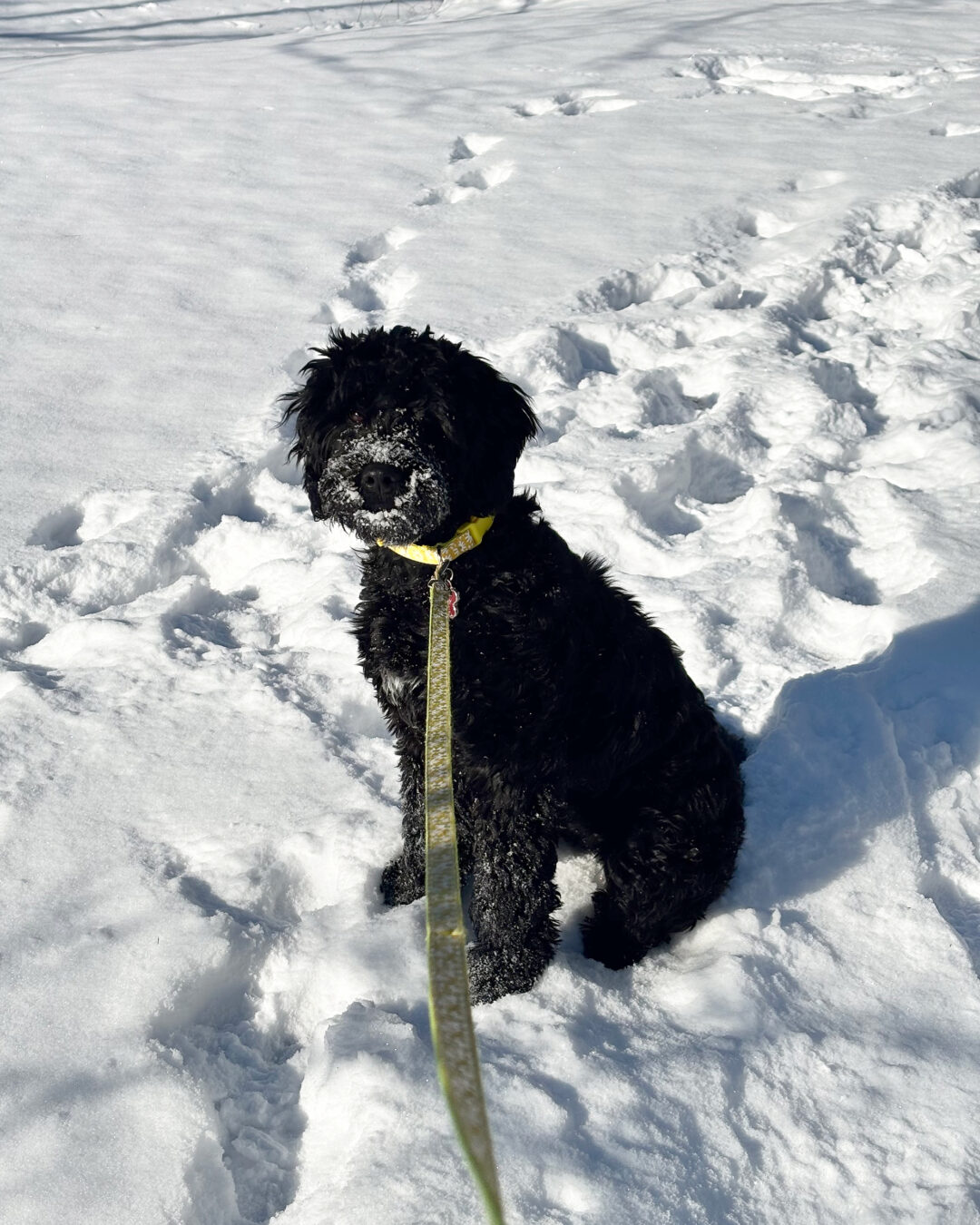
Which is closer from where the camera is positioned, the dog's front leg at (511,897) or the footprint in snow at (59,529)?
the dog's front leg at (511,897)

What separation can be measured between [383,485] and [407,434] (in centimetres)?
18

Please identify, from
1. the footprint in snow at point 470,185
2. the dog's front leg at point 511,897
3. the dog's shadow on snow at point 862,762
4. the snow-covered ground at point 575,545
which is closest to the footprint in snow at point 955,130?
the snow-covered ground at point 575,545

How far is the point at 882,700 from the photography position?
3854 mm

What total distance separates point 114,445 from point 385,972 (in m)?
3.79

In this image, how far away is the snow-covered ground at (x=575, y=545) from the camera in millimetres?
2369

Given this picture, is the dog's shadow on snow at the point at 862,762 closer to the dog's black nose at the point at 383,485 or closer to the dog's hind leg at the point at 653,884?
the dog's hind leg at the point at 653,884

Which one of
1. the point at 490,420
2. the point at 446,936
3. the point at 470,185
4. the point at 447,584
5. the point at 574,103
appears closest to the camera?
the point at 446,936

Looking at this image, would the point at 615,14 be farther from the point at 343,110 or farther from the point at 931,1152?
the point at 931,1152

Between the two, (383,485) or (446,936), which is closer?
(446,936)

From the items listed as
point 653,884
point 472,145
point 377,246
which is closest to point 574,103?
point 472,145

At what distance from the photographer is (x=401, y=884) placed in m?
3.21

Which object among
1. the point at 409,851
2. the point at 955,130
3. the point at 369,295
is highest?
the point at 955,130

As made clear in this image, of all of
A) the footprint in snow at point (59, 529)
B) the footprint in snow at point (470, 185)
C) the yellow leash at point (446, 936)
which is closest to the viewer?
the yellow leash at point (446, 936)

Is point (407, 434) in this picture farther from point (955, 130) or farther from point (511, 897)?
point (955, 130)
